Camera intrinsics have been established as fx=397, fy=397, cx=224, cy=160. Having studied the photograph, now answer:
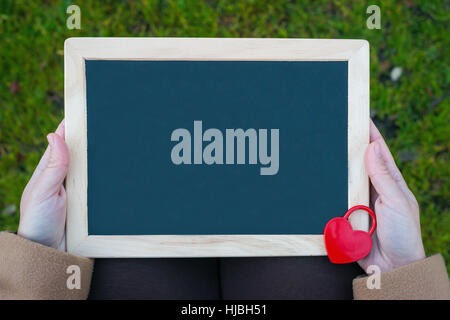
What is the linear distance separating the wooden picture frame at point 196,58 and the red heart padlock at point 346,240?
0.11 ft

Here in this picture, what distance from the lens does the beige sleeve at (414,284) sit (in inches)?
48.3

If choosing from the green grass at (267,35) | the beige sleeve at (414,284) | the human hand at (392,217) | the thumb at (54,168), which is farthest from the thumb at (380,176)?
the thumb at (54,168)

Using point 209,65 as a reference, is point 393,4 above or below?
above

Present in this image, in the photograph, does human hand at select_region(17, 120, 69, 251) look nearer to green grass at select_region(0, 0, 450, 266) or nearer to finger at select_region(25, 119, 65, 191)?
finger at select_region(25, 119, 65, 191)

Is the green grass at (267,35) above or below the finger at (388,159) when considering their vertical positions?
above

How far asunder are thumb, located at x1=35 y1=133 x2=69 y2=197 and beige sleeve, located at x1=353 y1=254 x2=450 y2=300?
40.9 inches

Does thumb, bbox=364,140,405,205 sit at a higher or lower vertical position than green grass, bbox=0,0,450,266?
lower

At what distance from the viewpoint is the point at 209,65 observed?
4.04 ft

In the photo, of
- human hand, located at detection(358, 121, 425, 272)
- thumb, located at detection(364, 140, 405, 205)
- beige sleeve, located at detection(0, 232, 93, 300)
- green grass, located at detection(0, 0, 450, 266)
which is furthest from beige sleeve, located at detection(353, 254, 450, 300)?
beige sleeve, located at detection(0, 232, 93, 300)

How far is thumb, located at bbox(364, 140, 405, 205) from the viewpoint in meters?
1.23

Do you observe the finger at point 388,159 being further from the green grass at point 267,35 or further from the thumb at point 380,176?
the green grass at point 267,35
